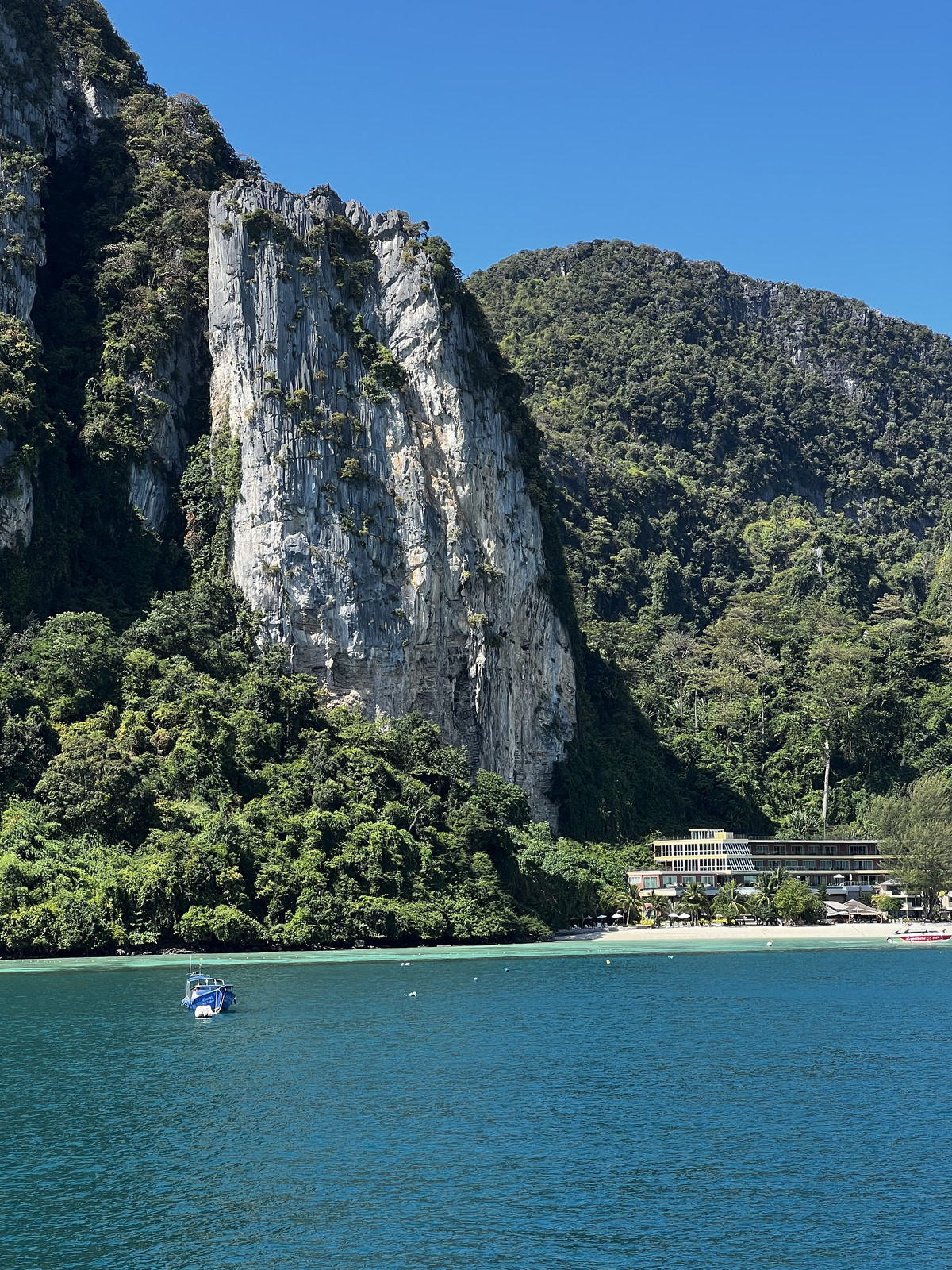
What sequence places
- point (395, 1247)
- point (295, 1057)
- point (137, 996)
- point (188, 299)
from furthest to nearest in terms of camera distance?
point (188, 299) < point (137, 996) < point (295, 1057) < point (395, 1247)

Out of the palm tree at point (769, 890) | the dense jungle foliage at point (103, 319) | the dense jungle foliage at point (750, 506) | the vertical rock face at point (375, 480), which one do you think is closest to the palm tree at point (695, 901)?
the palm tree at point (769, 890)

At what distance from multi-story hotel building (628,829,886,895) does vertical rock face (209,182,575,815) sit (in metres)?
8.44

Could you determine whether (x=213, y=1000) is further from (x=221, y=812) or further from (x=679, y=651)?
(x=679, y=651)

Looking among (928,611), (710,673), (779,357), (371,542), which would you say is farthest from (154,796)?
(779,357)

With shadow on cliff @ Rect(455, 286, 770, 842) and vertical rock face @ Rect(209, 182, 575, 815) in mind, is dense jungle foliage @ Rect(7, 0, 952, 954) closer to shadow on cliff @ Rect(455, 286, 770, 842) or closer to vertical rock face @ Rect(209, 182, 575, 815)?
shadow on cliff @ Rect(455, 286, 770, 842)

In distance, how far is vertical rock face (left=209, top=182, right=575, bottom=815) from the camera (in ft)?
268

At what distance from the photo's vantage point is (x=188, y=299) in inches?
3526

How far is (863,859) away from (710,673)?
24.5 m

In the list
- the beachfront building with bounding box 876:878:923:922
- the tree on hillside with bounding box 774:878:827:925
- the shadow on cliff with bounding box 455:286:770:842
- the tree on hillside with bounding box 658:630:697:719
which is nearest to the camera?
the tree on hillside with bounding box 774:878:827:925

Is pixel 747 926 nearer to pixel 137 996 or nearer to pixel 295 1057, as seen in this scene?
pixel 137 996

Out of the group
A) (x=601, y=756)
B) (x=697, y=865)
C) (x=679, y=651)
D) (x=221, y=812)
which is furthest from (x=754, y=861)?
(x=221, y=812)

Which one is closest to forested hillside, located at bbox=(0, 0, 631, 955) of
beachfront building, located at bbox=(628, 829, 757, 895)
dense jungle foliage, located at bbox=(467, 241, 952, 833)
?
beachfront building, located at bbox=(628, 829, 757, 895)

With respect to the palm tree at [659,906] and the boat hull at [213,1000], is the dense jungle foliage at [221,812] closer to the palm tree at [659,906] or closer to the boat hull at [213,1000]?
the palm tree at [659,906]

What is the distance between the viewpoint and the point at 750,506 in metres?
154
